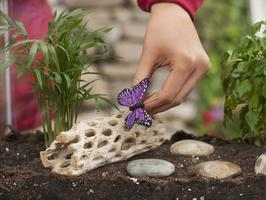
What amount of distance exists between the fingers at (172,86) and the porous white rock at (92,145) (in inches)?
4.2

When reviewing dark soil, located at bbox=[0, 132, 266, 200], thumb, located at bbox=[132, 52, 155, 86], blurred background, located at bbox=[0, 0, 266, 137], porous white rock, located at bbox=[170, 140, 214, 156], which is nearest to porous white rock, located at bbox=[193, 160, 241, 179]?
dark soil, located at bbox=[0, 132, 266, 200]

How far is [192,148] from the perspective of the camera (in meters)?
1.84

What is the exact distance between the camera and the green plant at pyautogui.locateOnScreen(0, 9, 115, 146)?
5.45 ft

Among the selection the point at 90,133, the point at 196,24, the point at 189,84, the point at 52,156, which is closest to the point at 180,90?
the point at 189,84

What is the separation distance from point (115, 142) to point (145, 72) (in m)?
0.19

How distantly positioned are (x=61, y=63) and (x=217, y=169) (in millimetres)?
477

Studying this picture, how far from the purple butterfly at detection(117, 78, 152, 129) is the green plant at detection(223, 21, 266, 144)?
28cm

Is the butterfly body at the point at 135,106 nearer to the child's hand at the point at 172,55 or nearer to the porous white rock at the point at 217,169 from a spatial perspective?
the child's hand at the point at 172,55

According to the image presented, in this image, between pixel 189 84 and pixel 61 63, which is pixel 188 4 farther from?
pixel 61 63

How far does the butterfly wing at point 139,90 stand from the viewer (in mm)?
1633

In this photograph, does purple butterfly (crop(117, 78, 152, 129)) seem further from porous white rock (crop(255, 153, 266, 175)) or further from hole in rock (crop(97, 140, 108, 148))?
porous white rock (crop(255, 153, 266, 175))

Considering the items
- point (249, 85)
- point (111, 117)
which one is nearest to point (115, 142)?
point (111, 117)

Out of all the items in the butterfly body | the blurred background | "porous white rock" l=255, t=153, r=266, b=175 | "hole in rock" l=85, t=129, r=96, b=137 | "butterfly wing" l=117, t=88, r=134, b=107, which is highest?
"butterfly wing" l=117, t=88, r=134, b=107

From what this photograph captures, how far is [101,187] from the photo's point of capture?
4.95 ft
